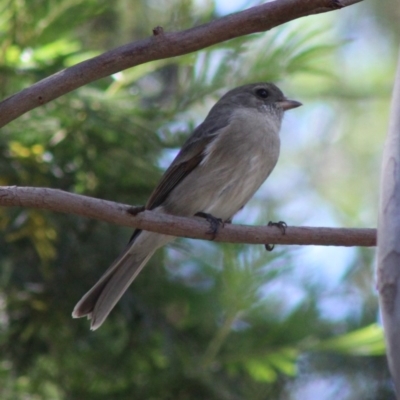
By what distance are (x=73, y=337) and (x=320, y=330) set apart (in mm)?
1267

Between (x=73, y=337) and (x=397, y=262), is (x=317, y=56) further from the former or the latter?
(x=397, y=262)

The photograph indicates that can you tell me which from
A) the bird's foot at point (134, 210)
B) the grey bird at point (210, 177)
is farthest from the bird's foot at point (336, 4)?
the grey bird at point (210, 177)

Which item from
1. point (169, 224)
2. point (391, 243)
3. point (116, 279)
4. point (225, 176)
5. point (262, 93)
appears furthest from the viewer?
point (262, 93)

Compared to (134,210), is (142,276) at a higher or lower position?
lower

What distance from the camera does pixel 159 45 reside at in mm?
2715

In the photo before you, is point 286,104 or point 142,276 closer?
point 142,276

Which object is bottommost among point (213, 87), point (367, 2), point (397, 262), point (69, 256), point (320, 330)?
point (320, 330)

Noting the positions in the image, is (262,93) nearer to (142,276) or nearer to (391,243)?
(142,276)

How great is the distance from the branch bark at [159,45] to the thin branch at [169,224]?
0.26 metres

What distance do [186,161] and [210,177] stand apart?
15cm

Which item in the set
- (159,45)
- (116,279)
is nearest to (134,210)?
(159,45)

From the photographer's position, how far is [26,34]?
412 cm

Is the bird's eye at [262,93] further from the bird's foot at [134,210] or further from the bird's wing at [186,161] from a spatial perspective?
the bird's foot at [134,210]

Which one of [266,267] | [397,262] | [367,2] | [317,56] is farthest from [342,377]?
→ [367,2]
